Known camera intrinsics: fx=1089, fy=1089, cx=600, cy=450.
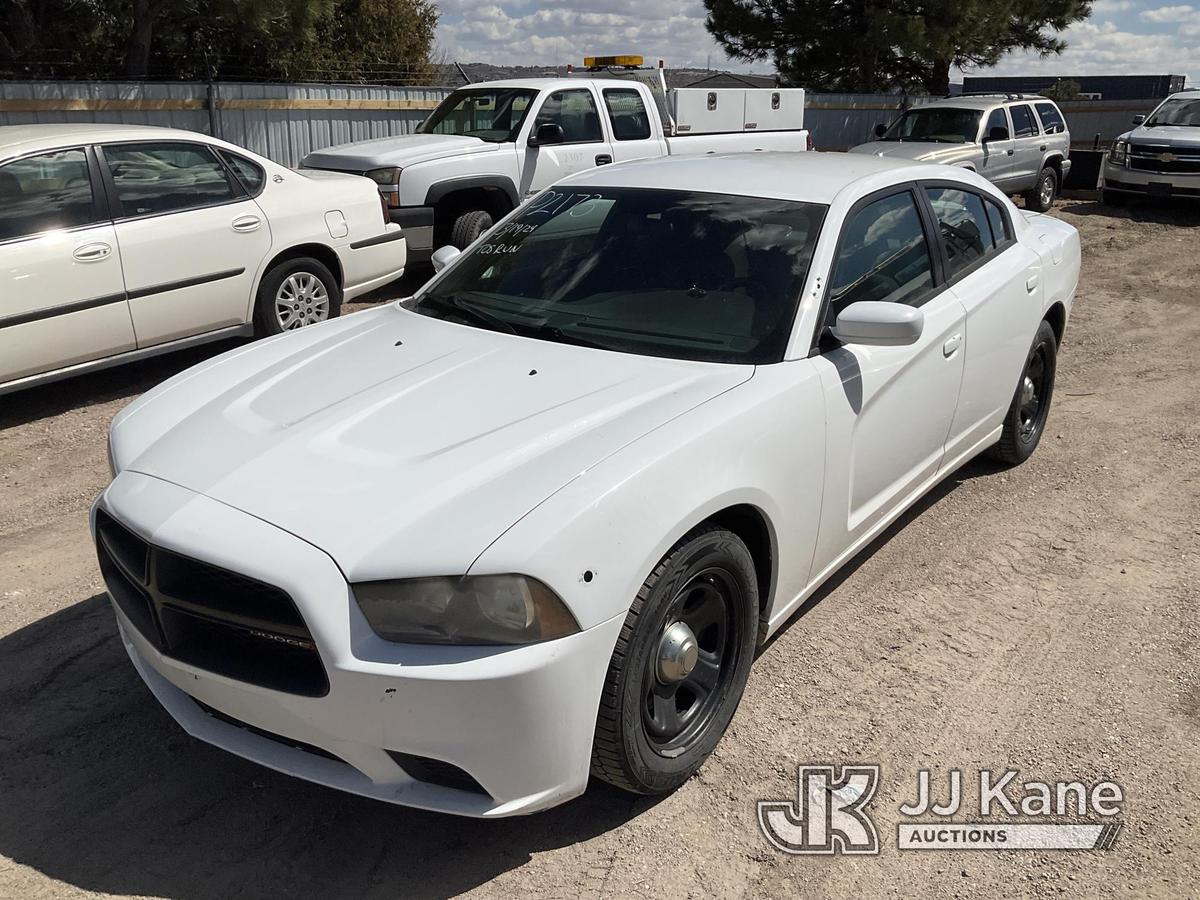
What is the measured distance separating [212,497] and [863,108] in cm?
2349

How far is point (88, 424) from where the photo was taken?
6387 mm

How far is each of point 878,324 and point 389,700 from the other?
191cm

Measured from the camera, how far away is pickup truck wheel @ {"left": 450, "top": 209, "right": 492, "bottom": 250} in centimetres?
965

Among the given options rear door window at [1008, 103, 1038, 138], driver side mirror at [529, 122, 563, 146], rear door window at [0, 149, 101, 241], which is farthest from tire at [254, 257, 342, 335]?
rear door window at [1008, 103, 1038, 138]

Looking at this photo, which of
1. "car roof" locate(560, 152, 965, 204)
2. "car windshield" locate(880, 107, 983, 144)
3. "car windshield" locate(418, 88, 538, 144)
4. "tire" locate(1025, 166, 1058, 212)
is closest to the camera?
"car roof" locate(560, 152, 965, 204)

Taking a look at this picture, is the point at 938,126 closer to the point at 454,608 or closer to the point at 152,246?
the point at 152,246

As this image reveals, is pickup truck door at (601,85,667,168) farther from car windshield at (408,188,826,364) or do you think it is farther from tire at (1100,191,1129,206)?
tire at (1100,191,1129,206)

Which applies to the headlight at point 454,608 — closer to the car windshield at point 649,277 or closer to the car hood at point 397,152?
the car windshield at point 649,277

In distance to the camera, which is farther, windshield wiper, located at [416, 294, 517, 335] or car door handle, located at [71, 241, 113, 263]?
car door handle, located at [71, 241, 113, 263]

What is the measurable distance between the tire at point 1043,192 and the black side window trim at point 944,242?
11.9 m

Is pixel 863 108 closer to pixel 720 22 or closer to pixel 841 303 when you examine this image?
pixel 720 22

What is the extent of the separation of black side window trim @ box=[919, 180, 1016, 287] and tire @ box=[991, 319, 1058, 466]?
0.52m

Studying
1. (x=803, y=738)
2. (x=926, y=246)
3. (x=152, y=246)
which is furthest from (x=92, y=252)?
(x=803, y=738)

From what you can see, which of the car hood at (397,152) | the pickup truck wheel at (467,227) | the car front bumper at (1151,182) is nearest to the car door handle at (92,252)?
the car hood at (397,152)
